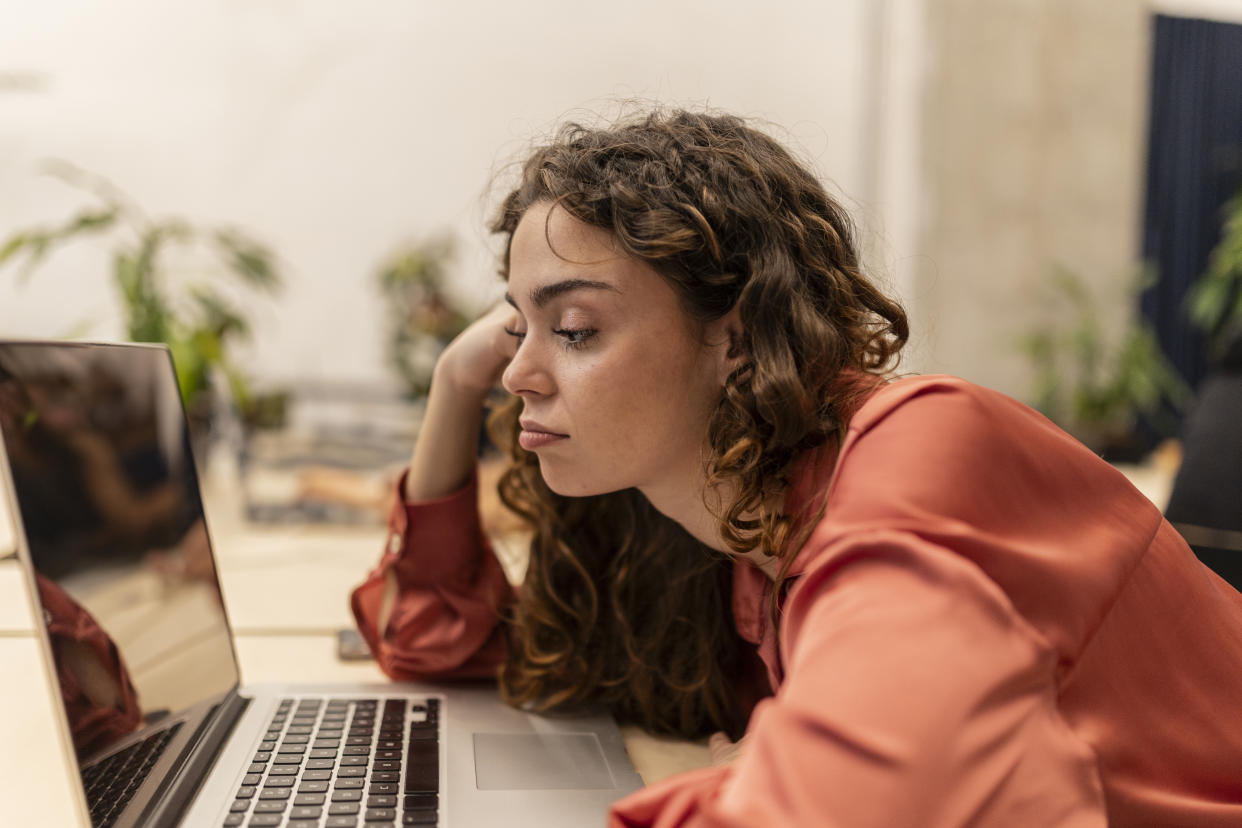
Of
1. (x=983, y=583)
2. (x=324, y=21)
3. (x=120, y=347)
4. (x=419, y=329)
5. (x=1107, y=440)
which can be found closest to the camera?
(x=983, y=583)

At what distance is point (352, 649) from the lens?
1.07 metres

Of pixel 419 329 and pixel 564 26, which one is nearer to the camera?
pixel 419 329

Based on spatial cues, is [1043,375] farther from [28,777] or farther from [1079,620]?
[28,777]

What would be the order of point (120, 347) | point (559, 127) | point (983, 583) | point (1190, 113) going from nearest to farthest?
1. point (983, 583)
2. point (120, 347)
3. point (559, 127)
4. point (1190, 113)

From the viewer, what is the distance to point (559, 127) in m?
0.85

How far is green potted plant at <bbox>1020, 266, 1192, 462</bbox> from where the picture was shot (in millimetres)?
2711

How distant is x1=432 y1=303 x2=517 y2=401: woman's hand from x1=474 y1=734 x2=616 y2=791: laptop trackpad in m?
0.36

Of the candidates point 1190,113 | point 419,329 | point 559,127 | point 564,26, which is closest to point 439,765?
point 559,127

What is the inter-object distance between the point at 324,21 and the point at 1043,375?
2446 millimetres

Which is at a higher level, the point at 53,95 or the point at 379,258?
the point at 53,95

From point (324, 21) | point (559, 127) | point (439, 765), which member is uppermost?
point (324, 21)

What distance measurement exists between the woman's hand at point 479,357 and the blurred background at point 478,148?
146 cm

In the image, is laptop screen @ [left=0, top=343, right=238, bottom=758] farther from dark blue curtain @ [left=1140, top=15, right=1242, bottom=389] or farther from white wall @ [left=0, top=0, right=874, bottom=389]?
dark blue curtain @ [left=1140, top=15, right=1242, bottom=389]

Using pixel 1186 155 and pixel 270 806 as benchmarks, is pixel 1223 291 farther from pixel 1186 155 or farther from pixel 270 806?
pixel 270 806
